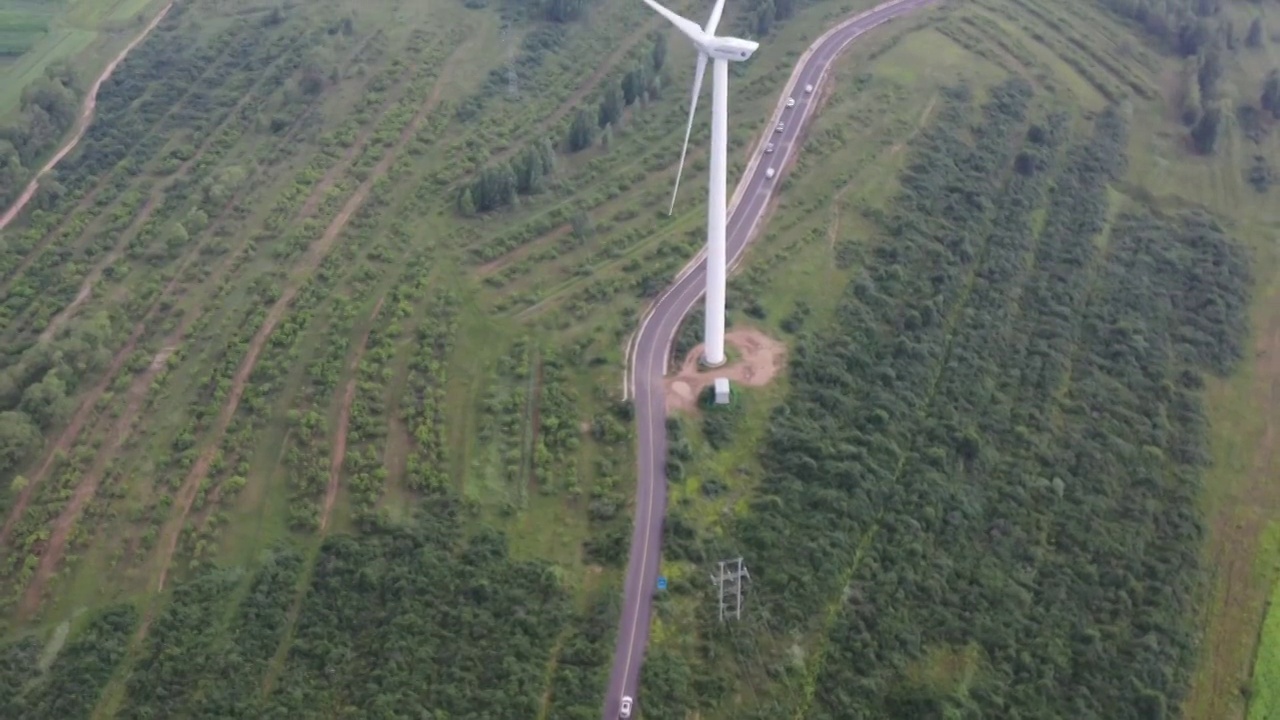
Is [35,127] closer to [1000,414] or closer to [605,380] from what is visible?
[605,380]

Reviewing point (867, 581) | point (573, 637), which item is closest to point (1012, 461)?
point (867, 581)

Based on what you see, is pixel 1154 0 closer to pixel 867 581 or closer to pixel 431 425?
pixel 867 581

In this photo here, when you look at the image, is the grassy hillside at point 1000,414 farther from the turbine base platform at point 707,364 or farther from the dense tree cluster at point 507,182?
the dense tree cluster at point 507,182

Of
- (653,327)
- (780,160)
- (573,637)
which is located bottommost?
(573,637)

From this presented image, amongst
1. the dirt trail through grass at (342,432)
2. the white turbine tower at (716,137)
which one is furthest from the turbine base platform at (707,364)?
the dirt trail through grass at (342,432)

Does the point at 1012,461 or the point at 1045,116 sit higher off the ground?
the point at 1045,116

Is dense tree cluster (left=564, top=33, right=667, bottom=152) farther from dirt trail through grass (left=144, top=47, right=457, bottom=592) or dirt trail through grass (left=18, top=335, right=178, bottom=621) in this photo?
dirt trail through grass (left=18, top=335, right=178, bottom=621)

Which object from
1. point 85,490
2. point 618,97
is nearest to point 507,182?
point 618,97
